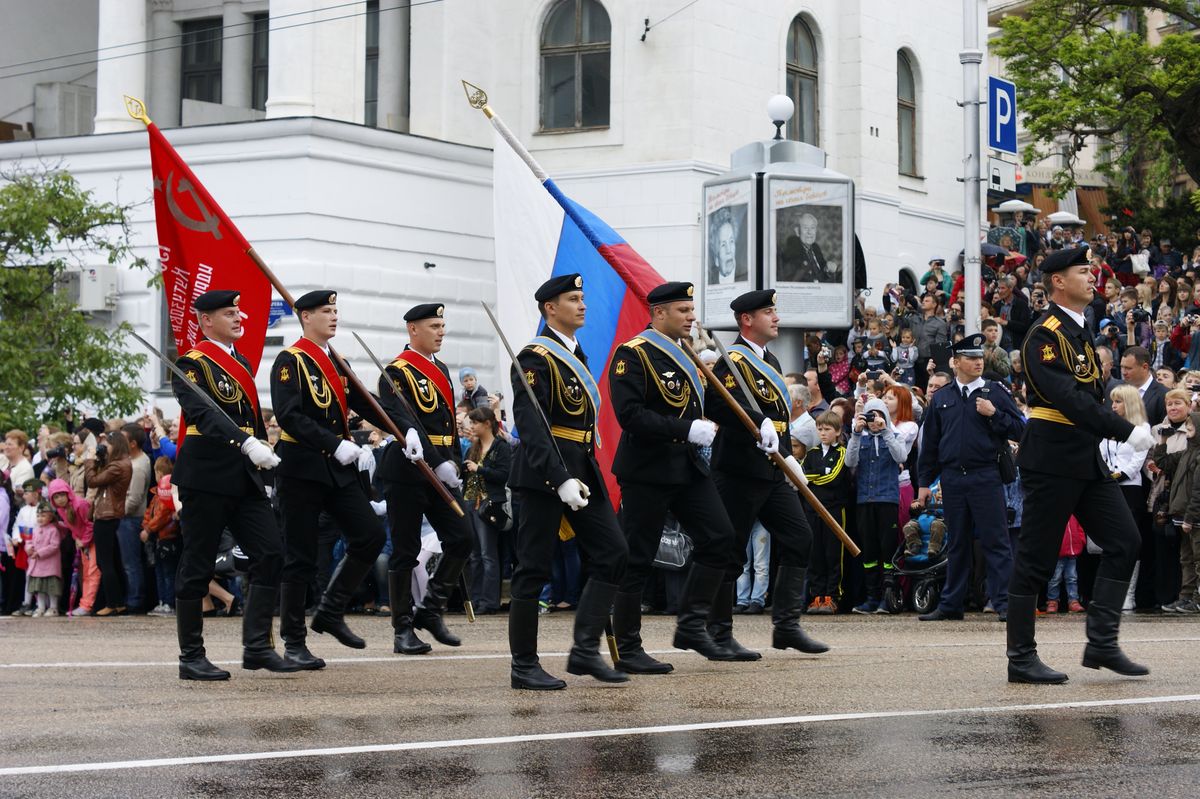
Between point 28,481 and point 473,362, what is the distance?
10.7 meters

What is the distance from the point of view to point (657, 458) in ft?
32.4

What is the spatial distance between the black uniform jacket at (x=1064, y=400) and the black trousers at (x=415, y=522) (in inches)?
150

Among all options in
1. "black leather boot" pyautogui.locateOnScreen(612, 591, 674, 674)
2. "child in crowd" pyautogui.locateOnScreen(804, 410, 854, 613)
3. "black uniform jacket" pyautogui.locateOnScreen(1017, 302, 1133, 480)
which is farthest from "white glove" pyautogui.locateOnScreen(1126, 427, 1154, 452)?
"child in crowd" pyautogui.locateOnScreen(804, 410, 854, 613)

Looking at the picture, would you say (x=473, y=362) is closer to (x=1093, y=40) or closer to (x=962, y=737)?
(x=1093, y=40)

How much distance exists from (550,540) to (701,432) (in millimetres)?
902

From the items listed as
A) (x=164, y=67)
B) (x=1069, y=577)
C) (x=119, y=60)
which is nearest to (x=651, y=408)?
(x=1069, y=577)

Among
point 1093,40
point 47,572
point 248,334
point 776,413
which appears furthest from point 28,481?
point 1093,40

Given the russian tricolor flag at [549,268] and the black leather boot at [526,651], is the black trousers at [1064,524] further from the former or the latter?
the russian tricolor flag at [549,268]

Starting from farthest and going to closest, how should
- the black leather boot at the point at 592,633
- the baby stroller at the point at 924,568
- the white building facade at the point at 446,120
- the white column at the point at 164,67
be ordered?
the white column at the point at 164,67, the white building facade at the point at 446,120, the baby stroller at the point at 924,568, the black leather boot at the point at 592,633

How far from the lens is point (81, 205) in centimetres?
2406

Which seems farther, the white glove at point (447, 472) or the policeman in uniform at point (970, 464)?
the policeman in uniform at point (970, 464)

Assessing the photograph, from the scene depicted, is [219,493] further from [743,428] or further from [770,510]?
[770,510]

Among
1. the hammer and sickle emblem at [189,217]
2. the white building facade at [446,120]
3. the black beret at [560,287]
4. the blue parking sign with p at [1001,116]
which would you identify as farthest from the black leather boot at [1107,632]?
the white building facade at [446,120]

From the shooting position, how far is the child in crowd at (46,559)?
1919 centimetres
